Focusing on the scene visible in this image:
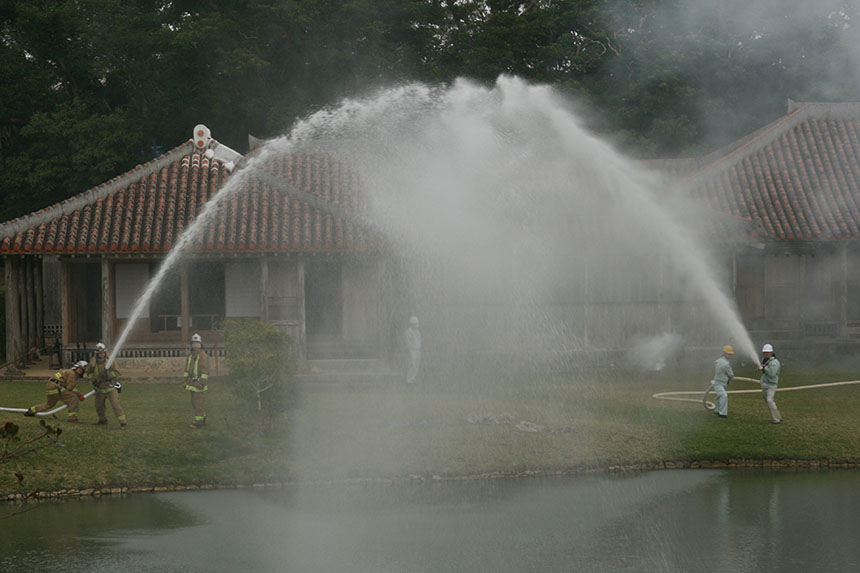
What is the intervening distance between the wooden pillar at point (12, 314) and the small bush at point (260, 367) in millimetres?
10897

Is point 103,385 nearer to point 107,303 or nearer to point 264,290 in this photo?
point 107,303

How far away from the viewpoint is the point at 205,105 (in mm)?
44906

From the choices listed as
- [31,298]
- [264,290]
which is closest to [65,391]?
[264,290]

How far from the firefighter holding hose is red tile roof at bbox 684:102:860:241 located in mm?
19116

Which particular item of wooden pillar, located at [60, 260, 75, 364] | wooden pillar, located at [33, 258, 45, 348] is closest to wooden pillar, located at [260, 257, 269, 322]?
wooden pillar, located at [60, 260, 75, 364]

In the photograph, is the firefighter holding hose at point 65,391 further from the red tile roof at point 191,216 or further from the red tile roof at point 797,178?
the red tile roof at point 797,178

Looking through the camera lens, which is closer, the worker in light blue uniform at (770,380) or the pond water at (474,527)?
the pond water at (474,527)

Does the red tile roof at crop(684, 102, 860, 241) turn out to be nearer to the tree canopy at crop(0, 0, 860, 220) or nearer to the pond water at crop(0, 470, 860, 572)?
the tree canopy at crop(0, 0, 860, 220)

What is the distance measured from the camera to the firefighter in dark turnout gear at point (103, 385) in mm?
20297

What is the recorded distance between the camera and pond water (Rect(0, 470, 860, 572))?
1392 cm

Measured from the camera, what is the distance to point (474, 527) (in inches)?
604

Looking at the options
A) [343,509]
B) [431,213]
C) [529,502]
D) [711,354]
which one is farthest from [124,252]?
[711,354]

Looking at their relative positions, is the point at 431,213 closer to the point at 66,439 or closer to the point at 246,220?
the point at 246,220

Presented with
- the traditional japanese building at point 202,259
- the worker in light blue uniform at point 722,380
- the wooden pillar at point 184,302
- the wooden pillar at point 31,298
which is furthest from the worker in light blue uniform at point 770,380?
the wooden pillar at point 31,298
